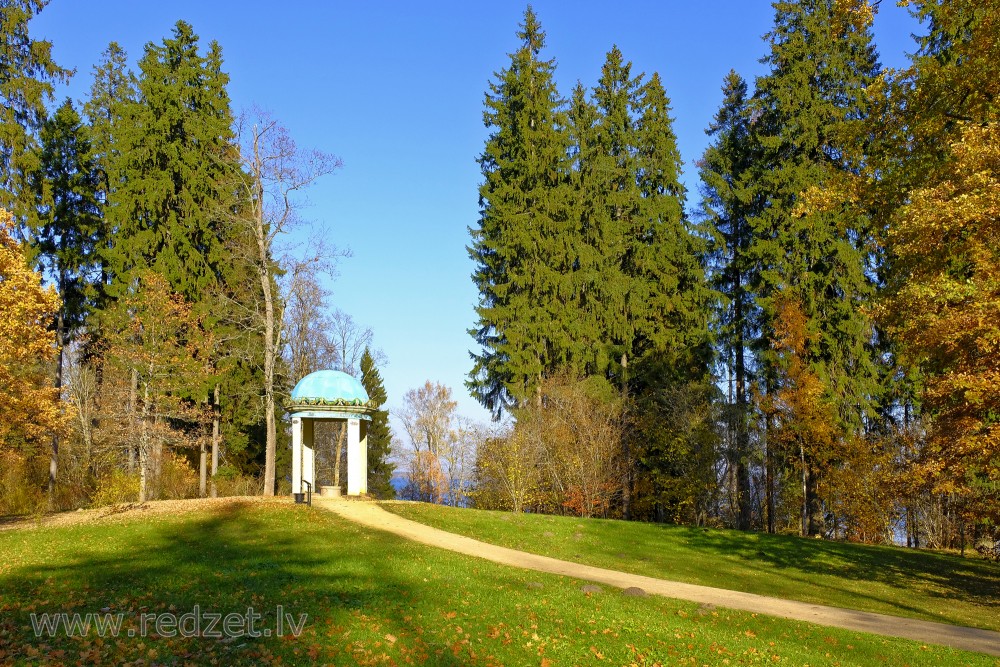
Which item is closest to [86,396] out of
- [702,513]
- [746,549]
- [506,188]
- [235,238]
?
[235,238]

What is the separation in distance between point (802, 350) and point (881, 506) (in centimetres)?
664

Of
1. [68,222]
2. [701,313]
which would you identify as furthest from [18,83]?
[701,313]

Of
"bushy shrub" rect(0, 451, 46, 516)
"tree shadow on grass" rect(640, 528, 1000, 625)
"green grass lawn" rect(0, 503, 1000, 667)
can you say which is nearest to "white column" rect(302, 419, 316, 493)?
"bushy shrub" rect(0, 451, 46, 516)

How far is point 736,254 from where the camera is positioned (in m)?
35.4

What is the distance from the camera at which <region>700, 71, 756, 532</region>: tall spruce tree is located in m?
31.6

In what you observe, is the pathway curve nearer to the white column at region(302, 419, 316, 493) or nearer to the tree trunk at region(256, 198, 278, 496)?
the tree trunk at region(256, 198, 278, 496)

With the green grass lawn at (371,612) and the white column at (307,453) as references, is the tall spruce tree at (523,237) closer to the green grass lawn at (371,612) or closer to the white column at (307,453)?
the white column at (307,453)

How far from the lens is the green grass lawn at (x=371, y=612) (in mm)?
9188

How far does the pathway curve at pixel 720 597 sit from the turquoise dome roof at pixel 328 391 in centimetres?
501

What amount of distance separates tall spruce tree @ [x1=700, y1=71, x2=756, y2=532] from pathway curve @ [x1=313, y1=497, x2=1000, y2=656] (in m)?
15.9

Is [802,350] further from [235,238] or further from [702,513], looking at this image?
[235,238]

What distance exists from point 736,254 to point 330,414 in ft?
70.5

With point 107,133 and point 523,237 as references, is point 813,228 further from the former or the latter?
point 107,133

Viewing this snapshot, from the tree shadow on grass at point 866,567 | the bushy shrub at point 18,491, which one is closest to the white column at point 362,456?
the tree shadow on grass at point 866,567
